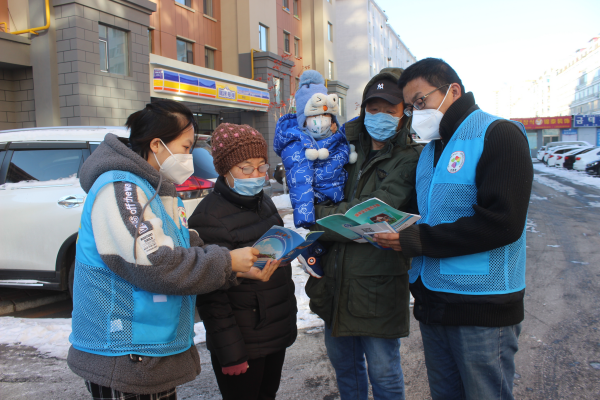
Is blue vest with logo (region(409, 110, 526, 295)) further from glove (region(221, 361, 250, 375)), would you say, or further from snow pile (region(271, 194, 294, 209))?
snow pile (region(271, 194, 294, 209))

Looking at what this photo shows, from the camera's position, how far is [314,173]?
2654 mm

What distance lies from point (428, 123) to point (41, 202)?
4325mm

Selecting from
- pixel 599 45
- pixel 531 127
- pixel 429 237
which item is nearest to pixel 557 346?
pixel 429 237

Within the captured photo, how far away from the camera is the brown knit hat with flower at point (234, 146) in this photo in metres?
2.38

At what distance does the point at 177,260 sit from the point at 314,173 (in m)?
1.22

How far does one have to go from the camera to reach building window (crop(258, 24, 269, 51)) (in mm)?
21744

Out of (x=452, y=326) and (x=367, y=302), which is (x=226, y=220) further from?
(x=452, y=326)

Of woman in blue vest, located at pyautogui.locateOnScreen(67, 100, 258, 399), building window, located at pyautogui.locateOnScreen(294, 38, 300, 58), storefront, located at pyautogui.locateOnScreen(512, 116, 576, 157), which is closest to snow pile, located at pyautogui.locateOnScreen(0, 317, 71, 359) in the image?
woman in blue vest, located at pyautogui.locateOnScreen(67, 100, 258, 399)

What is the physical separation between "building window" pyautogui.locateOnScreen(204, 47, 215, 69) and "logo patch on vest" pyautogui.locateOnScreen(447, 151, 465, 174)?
63.7 feet

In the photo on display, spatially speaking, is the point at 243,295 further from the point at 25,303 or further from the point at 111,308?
the point at 25,303

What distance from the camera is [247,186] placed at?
239cm

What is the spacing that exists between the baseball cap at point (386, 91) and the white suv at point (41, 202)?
2.95 meters

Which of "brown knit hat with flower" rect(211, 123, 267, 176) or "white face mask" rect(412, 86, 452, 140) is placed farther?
"brown knit hat with flower" rect(211, 123, 267, 176)

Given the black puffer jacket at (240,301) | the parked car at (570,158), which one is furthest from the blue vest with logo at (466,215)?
the parked car at (570,158)
